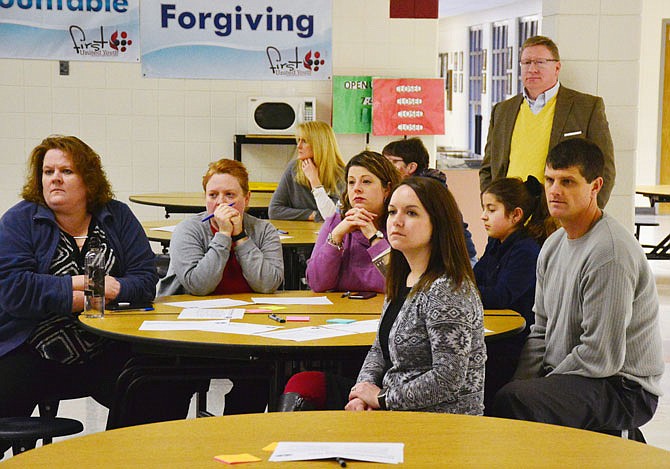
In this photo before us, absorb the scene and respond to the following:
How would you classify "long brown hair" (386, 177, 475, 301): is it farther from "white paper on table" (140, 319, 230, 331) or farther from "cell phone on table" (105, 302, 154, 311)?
"cell phone on table" (105, 302, 154, 311)

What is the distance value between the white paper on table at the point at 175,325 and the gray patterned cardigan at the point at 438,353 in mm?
794

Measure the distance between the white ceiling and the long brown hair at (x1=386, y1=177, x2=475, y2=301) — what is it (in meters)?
14.5

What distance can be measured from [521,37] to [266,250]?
13381 mm

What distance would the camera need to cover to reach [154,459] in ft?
6.43

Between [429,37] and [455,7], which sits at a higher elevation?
[455,7]

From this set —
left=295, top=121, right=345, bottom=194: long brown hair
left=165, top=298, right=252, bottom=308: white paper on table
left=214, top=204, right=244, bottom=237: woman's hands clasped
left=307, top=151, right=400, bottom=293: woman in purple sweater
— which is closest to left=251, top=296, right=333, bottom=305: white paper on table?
left=165, top=298, right=252, bottom=308: white paper on table

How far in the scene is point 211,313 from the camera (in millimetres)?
3621

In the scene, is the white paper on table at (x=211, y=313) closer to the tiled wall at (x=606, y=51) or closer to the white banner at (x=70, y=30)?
the tiled wall at (x=606, y=51)

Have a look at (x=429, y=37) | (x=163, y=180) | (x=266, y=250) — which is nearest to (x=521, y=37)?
(x=429, y=37)

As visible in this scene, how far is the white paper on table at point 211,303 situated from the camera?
3785 mm

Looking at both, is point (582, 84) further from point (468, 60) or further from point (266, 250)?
point (468, 60)

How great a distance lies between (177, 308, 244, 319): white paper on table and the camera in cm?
354

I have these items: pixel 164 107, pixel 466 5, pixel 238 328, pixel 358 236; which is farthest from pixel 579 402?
pixel 466 5

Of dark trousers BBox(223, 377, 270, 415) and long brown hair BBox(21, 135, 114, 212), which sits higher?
long brown hair BBox(21, 135, 114, 212)
